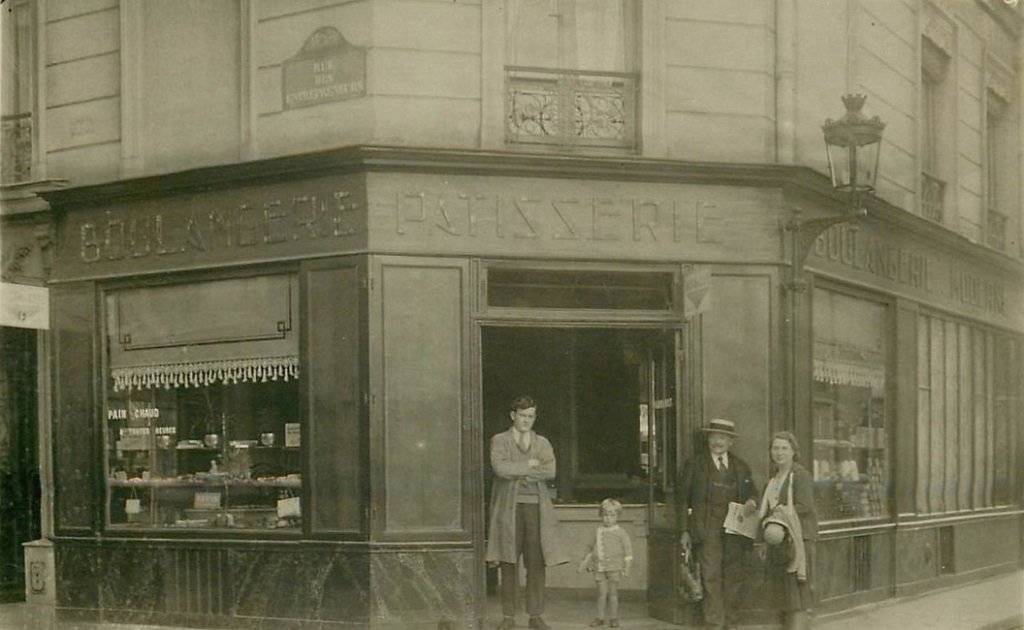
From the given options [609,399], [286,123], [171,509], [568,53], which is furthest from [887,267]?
[171,509]

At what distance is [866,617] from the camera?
12.2m

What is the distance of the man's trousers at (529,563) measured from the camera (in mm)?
10617

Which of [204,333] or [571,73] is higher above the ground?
[571,73]

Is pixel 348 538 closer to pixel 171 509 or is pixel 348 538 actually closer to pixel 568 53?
pixel 171 509

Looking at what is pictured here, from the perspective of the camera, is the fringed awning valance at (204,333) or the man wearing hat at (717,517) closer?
the man wearing hat at (717,517)

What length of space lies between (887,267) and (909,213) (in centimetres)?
60

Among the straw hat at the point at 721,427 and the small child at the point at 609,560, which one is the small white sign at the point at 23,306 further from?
the straw hat at the point at 721,427

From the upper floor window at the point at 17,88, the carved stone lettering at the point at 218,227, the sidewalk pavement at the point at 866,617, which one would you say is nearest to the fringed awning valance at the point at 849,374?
the sidewalk pavement at the point at 866,617

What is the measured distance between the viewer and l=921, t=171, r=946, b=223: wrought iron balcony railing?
14883mm

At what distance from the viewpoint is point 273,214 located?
1093cm

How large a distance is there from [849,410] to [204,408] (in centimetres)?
612

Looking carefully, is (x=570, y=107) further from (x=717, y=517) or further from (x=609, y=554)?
(x=609, y=554)

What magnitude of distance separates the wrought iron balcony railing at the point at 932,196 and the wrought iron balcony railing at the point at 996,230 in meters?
1.45

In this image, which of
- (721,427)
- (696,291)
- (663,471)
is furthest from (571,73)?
(663,471)
